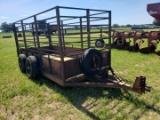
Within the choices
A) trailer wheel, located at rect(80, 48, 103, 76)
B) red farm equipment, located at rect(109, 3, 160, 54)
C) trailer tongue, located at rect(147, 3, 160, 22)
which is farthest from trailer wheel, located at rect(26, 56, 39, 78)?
red farm equipment, located at rect(109, 3, 160, 54)

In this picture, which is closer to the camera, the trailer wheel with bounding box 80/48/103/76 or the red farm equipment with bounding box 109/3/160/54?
the trailer wheel with bounding box 80/48/103/76

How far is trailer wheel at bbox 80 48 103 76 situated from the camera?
325 cm

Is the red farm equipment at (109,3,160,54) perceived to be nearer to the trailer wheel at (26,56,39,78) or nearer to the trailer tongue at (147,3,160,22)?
the trailer tongue at (147,3,160,22)

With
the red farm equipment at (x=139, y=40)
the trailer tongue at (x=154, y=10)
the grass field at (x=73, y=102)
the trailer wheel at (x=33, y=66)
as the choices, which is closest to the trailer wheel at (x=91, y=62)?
the grass field at (x=73, y=102)

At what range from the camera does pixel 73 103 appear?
9.68 ft

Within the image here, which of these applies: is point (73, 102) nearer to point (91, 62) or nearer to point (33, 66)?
point (91, 62)

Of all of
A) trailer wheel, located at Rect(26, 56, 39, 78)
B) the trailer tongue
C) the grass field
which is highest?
the trailer tongue

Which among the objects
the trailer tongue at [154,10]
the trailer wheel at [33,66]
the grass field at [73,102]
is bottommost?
the grass field at [73,102]

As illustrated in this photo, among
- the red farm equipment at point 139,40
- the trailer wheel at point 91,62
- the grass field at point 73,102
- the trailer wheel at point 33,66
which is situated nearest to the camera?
the grass field at point 73,102

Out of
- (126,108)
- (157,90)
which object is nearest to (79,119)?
(126,108)

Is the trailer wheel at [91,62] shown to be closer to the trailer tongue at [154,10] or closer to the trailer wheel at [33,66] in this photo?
the trailer wheel at [33,66]

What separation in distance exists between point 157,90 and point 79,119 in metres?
1.96

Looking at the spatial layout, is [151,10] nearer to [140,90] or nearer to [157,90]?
[157,90]

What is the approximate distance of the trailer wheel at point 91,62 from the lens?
10.7 ft
